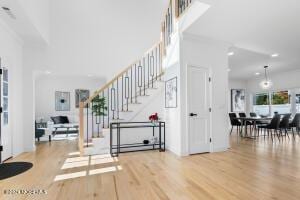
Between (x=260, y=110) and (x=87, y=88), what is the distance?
9.61m

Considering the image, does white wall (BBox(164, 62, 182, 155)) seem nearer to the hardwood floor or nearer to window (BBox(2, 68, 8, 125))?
the hardwood floor

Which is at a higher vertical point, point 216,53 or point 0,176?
point 216,53

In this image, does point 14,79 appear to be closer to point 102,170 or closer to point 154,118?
point 102,170

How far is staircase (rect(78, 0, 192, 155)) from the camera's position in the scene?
14.4 feet

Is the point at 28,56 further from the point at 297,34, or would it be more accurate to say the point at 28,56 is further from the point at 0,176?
the point at 297,34

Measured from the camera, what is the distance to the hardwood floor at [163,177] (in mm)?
2330

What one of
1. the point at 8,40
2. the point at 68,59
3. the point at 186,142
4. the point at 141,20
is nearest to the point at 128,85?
the point at 68,59

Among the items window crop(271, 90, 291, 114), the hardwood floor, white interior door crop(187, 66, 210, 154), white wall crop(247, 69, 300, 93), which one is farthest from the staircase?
window crop(271, 90, 291, 114)

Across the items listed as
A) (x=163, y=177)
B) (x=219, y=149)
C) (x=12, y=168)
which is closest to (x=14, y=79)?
(x=12, y=168)

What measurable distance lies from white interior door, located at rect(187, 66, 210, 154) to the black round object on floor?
349cm

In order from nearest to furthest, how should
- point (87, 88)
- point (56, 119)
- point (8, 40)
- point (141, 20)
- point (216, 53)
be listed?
point (8, 40) < point (216, 53) < point (141, 20) < point (56, 119) < point (87, 88)

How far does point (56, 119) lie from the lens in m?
8.08

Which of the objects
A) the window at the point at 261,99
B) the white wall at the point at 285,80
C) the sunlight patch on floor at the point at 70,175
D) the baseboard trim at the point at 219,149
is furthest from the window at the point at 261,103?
the sunlight patch on floor at the point at 70,175

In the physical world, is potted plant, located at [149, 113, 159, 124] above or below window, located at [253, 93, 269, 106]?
below
